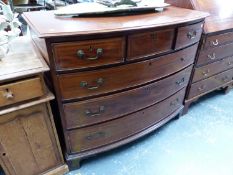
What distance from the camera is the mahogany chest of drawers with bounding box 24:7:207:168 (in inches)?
35.1

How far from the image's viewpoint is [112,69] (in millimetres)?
1019

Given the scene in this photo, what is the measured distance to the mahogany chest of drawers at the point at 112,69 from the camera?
892 millimetres

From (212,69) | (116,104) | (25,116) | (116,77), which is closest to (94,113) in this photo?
(116,104)

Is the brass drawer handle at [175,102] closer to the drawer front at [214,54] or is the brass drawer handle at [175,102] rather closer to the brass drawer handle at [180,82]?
the brass drawer handle at [180,82]

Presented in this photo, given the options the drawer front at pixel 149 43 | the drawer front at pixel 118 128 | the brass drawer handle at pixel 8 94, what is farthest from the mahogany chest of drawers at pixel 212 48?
the brass drawer handle at pixel 8 94

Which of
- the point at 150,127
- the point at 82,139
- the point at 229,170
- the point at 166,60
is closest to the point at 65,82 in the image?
the point at 82,139

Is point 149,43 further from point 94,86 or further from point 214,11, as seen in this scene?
point 214,11

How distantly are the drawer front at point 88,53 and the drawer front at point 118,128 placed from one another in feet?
1.43

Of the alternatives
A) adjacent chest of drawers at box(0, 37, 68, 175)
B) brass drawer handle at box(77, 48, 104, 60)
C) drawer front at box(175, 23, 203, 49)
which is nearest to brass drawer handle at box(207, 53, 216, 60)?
drawer front at box(175, 23, 203, 49)

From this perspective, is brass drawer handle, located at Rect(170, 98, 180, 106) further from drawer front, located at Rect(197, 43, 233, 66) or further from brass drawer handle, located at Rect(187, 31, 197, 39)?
brass drawer handle, located at Rect(187, 31, 197, 39)

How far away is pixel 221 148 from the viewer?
154 centimetres

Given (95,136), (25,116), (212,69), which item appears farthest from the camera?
(212,69)

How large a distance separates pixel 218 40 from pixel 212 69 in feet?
0.93

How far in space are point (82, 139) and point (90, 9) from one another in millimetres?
796
